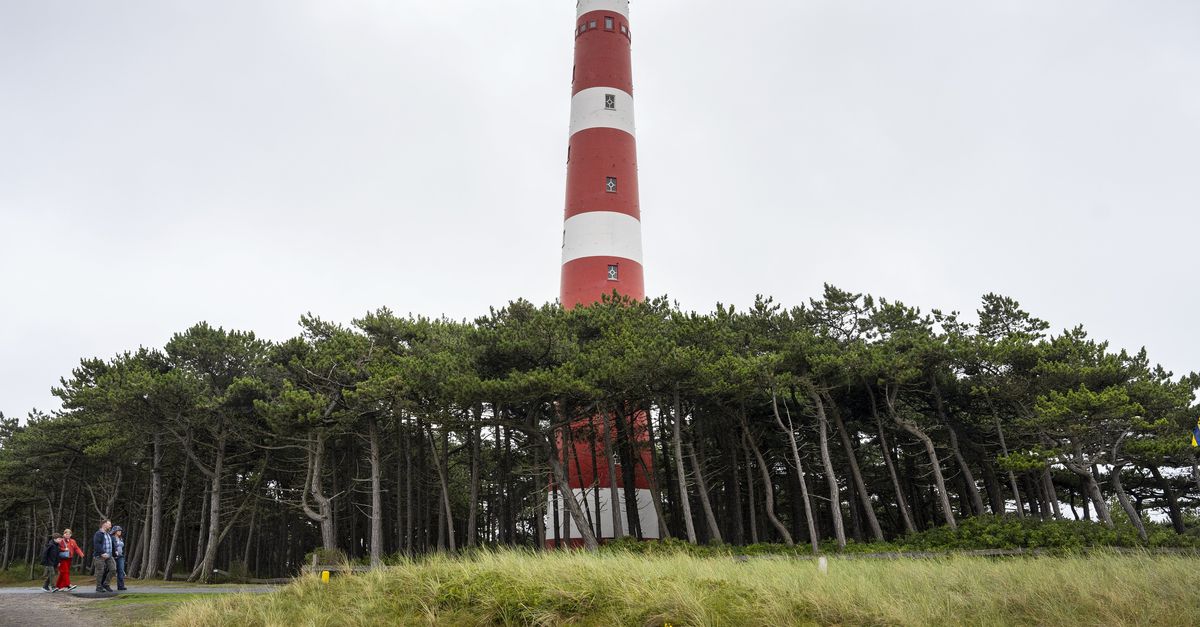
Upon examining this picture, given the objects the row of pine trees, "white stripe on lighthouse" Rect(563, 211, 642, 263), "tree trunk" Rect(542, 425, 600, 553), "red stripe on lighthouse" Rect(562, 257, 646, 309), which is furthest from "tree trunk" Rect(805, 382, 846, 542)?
"white stripe on lighthouse" Rect(563, 211, 642, 263)

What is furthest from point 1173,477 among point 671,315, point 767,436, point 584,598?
point 584,598

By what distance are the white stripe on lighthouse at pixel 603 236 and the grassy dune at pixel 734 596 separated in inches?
794

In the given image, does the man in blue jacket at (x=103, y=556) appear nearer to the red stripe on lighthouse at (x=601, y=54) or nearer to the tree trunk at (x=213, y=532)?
the tree trunk at (x=213, y=532)

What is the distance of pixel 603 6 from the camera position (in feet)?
124

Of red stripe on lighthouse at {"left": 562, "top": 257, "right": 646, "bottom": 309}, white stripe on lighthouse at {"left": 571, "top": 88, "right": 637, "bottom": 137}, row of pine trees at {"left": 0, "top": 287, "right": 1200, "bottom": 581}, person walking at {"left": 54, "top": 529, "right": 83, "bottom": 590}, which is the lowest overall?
person walking at {"left": 54, "top": 529, "right": 83, "bottom": 590}

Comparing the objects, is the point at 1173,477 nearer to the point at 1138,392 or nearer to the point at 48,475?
the point at 1138,392

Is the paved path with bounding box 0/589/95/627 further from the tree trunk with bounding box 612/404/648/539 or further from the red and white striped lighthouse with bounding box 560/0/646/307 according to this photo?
the red and white striped lighthouse with bounding box 560/0/646/307

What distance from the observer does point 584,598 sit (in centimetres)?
985

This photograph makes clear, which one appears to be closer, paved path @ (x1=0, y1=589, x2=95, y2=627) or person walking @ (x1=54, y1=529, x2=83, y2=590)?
paved path @ (x1=0, y1=589, x2=95, y2=627)

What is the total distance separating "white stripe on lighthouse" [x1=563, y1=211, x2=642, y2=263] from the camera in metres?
32.1

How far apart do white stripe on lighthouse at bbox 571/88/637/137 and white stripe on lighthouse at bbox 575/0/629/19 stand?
5.35m

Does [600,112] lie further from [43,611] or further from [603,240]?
[43,611]

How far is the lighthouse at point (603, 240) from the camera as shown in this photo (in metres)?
30.2

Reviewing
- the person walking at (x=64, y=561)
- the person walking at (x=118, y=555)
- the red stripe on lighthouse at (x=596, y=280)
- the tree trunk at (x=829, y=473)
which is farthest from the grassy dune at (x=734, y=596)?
the red stripe on lighthouse at (x=596, y=280)
